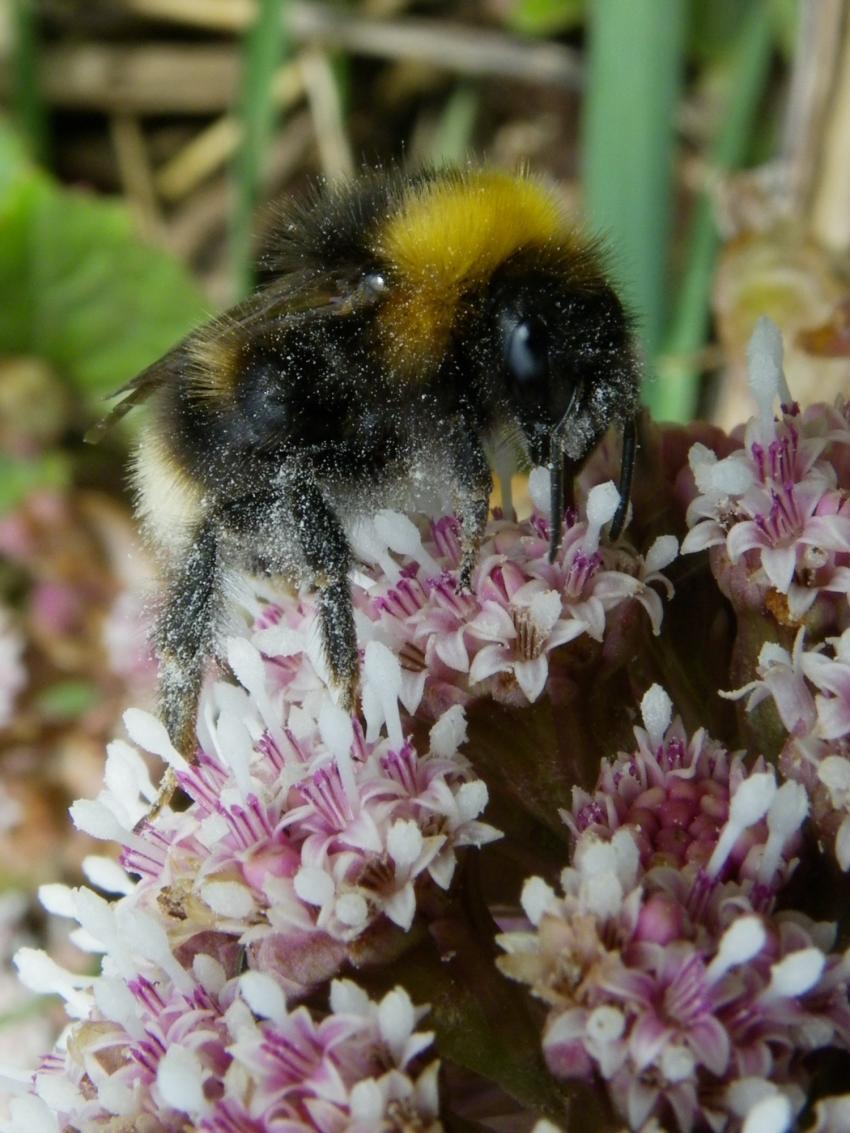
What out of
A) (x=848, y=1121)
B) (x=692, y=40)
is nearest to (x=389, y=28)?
(x=692, y=40)

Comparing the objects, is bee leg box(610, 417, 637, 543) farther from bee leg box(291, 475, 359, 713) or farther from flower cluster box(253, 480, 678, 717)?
bee leg box(291, 475, 359, 713)

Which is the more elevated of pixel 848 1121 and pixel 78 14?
pixel 78 14

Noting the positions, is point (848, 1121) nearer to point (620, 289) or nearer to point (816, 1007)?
point (816, 1007)

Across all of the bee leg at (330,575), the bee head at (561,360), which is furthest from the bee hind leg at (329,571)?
the bee head at (561,360)

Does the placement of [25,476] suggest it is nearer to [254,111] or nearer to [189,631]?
[254,111]

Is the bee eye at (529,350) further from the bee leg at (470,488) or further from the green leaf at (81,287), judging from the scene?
the green leaf at (81,287)

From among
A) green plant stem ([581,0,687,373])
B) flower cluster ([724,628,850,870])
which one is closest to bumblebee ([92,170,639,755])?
flower cluster ([724,628,850,870])

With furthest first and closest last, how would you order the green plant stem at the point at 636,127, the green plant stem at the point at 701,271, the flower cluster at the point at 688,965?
1. the green plant stem at the point at 701,271
2. the green plant stem at the point at 636,127
3. the flower cluster at the point at 688,965
